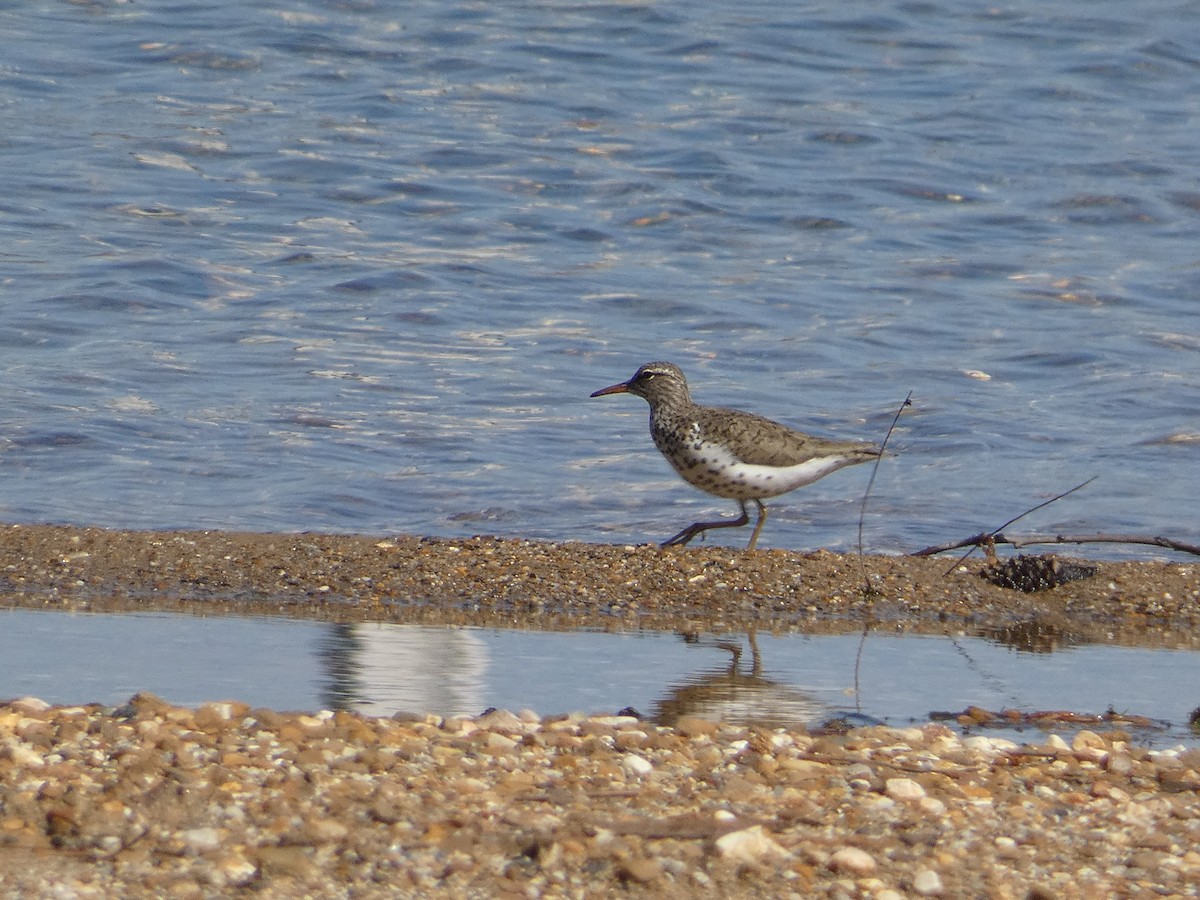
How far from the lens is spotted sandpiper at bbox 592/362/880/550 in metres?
7.68

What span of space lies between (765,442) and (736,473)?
0.64 ft

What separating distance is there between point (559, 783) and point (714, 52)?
15516mm

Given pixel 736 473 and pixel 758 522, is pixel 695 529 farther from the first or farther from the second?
pixel 758 522

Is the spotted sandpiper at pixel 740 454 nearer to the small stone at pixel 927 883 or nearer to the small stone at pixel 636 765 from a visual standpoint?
the small stone at pixel 636 765

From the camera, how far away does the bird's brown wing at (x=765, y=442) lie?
769 centimetres

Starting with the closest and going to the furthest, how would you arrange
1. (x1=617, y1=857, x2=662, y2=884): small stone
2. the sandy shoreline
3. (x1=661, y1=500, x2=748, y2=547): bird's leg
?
(x1=617, y1=857, x2=662, y2=884): small stone, the sandy shoreline, (x1=661, y1=500, x2=748, y2=547): bird's leg

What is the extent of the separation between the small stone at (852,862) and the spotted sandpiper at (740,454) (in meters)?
3.88

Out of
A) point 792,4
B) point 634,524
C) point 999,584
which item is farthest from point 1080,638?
point 792,4

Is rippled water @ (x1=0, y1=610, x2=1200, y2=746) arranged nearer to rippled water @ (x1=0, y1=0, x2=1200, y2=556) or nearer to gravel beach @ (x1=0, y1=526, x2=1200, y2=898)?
gravel beach @ (x1=0, y1=526, x2=1200, y2=898)

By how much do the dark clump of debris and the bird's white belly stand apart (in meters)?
1.13

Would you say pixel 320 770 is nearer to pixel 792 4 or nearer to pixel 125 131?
pixel 125 131

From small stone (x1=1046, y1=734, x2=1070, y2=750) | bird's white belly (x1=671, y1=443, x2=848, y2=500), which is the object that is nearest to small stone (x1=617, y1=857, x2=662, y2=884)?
small stone (x1=1046, y1=734, x2=1070, y2=750)

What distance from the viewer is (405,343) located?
11.4 meters

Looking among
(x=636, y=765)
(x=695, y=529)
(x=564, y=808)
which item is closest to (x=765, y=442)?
(x=695, y=529)
